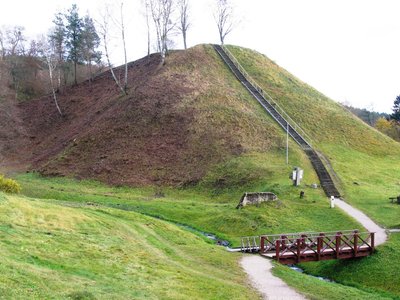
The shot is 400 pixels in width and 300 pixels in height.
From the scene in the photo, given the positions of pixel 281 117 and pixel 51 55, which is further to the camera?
pixel 51 55

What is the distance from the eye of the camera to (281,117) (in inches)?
2489

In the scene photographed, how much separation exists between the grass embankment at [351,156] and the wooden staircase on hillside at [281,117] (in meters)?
1.50

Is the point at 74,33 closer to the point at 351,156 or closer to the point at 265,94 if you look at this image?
the point at 265,94

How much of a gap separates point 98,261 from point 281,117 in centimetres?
4909

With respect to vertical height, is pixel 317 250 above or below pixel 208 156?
below

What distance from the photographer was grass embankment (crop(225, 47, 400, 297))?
25656 mm

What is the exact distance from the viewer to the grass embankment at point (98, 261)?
1320 centimetres

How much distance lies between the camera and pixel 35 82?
3666 inches

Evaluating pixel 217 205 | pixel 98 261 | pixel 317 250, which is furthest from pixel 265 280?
pixel 217 205

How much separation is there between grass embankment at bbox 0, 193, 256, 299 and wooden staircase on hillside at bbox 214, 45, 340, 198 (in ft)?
72.9

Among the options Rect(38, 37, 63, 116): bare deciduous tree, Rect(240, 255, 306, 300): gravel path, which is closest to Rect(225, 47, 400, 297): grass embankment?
Rect(240, 255, 306, 300): gravel path

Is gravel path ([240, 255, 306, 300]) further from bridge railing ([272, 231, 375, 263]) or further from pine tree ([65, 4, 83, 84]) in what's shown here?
pine tree ([65, 4, 83, 84])

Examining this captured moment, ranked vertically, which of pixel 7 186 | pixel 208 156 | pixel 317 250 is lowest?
pixel 317 250

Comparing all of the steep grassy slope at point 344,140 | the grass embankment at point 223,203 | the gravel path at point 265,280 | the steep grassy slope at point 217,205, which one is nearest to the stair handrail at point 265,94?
the steep grassy slope at point 344,140
